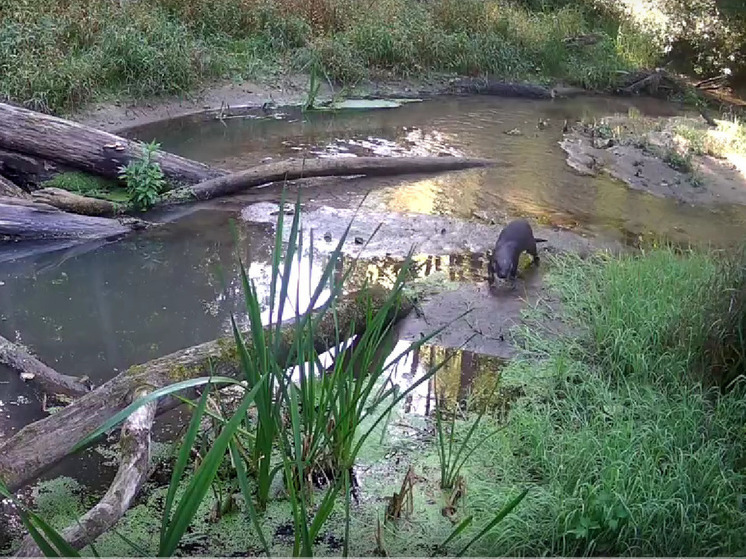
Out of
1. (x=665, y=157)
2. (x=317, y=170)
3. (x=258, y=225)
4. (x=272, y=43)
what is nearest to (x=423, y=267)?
Answer: (x=258, y=225)

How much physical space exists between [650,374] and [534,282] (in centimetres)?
181

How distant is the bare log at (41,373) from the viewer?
3662mm

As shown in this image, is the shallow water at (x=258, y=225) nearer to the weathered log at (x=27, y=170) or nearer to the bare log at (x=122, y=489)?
the bare log at (x=122, y=489)

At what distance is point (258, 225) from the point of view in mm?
6340

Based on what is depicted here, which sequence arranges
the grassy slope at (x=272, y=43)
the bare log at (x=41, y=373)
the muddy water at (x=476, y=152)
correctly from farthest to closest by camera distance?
the grassy slope at (x=272, y=43) → the muddy water at (x=476, y=152) → the bare log at (x=41, y=373)

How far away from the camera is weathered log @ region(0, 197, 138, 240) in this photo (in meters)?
5.85

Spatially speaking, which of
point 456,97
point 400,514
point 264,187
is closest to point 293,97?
point 456,97

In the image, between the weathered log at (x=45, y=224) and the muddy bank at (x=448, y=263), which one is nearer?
the muddy bank at (x=448, y=263)

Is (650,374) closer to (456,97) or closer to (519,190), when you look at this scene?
(519,190)

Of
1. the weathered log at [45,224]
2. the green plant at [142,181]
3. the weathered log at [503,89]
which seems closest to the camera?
the weathered log at [45,224]

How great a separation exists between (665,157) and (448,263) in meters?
4.12

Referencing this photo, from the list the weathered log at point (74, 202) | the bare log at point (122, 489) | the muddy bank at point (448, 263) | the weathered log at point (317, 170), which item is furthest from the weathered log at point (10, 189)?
the bare log at point (122, 489)

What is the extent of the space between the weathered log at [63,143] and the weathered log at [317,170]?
433 millimetres

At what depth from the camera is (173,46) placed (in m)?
9.88
